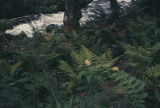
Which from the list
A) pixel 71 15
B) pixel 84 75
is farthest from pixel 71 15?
pixel 84 75

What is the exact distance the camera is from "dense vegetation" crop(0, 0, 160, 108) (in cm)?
221

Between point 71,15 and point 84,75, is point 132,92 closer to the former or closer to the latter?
point 84,75

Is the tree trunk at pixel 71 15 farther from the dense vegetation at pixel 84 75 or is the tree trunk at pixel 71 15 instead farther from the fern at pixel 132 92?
the fern at pixel 132 92

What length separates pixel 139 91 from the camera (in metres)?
2.38

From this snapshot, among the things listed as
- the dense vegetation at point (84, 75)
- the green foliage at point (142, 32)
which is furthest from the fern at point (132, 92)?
the green foliage at point (142, 32)

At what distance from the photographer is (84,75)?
289 cm

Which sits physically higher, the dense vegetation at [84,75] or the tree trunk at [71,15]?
the tree trunk at [71,15]

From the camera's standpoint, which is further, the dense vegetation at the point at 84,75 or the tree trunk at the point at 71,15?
the tree trunk at the point at 71,15

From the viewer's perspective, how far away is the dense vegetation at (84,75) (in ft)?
7.26

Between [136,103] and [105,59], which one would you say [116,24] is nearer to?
[105,59]

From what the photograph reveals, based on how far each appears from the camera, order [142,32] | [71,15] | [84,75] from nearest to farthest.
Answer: [84,75]
[142,32]
[71,15]

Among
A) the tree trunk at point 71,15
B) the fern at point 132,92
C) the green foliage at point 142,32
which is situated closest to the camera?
the fern at point 132,92

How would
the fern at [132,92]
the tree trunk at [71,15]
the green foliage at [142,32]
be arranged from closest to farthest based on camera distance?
the fern at [132,92] < the green foliage at [142,32] < the tree trunk at [71,15]

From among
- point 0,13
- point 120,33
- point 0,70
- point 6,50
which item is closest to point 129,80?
point 0,70
